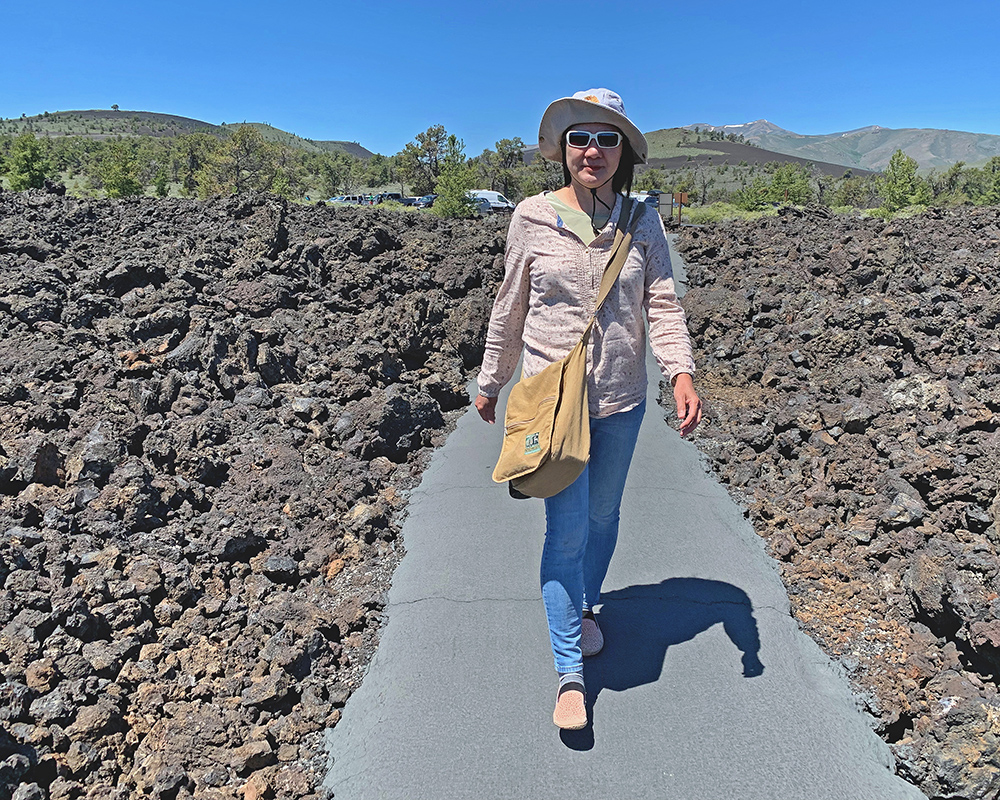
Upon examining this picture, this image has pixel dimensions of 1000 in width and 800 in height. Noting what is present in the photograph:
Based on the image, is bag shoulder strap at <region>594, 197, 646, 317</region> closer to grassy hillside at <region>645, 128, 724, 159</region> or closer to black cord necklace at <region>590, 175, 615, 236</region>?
black cord necklace at <region>590, 175, 615, 236</region>

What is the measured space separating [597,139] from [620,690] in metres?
1.79

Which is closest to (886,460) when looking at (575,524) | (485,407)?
(575,524)

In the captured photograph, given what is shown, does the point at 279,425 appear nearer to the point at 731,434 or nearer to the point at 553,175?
the point at 731,434

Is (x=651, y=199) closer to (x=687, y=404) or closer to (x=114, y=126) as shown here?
(x=687, y=404)

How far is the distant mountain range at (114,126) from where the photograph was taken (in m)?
87.8

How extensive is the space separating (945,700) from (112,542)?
321 centimetres

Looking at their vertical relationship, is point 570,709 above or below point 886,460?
below

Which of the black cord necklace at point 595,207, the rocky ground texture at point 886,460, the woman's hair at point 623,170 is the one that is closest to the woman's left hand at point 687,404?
the black cord necklace at point 595,207

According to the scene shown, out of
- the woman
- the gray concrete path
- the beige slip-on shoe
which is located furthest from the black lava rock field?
the woman

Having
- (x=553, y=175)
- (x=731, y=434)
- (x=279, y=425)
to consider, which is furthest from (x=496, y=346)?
(x=553, y=175)

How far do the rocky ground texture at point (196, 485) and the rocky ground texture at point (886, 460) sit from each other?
1872 mm

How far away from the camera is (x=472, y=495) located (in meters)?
3.84

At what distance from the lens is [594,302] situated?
2.08 m

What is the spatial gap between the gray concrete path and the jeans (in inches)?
11.7
